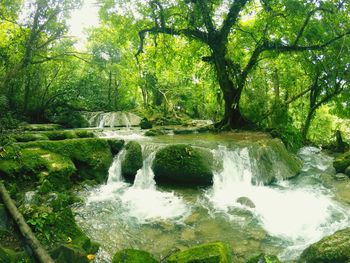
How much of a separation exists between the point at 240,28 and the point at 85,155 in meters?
8.59

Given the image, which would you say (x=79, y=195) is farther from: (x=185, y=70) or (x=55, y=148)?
(x=185, y=70)

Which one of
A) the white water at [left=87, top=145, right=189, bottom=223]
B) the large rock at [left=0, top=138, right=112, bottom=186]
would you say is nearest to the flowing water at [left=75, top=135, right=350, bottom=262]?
the white water at [left=87, top=145, right=189, bottom=223]

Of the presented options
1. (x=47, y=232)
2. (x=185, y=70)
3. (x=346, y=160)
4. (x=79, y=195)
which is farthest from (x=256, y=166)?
(x=185, y=70)

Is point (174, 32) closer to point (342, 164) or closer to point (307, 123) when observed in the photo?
point (342, 164)

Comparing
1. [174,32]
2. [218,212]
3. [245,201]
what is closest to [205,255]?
[218,212]

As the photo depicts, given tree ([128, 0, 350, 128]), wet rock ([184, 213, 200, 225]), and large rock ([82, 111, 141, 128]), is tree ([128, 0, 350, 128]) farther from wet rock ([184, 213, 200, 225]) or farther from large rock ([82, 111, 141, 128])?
large rock ([82, 111, 141, 128])

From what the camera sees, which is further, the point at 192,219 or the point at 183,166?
the point at 183,166

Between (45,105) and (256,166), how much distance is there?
597 inches

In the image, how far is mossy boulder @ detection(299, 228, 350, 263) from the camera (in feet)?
13.8

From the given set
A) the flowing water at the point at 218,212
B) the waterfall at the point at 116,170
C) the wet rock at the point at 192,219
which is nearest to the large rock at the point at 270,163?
the flowing water at the point at 218,212

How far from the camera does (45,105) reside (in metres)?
19.3

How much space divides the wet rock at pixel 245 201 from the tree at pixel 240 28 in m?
6.29

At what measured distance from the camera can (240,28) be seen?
41.7 feet

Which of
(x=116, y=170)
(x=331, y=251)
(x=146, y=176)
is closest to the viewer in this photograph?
(x=331, y=251)
